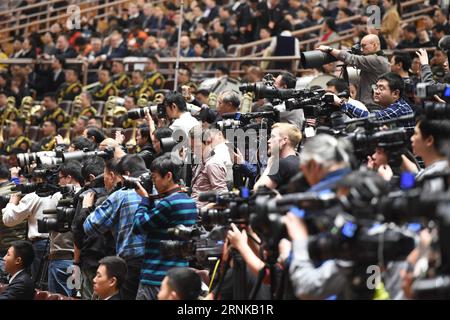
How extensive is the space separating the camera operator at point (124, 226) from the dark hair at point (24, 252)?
29.4 inches

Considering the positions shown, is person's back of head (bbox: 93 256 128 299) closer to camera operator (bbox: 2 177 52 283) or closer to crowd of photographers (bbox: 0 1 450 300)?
crowd of photographers (bbox: 0 1 450 300)

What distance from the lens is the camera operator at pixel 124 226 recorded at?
6.93m

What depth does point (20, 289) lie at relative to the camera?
746 cm

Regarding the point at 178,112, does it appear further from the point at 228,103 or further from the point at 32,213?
the point at 32,213

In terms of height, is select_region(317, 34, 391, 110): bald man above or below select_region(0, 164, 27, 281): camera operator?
above

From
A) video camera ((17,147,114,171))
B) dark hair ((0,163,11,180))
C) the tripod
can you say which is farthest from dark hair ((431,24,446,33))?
the tripod

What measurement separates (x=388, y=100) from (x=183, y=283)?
2544 mm

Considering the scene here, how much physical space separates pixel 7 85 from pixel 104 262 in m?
9.87

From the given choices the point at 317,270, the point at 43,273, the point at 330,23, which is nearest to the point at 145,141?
the point at 43,273

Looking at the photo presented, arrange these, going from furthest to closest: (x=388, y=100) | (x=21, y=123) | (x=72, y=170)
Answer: (x=21, y=123) → (x=72, y=170) → (x=388, y=100)

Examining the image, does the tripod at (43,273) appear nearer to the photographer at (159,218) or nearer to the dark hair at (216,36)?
the photographer at (159,218)

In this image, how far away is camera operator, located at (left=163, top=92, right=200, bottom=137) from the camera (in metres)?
8.59

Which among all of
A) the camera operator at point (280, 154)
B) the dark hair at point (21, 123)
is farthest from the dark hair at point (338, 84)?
the dark hair at point (21, 123)

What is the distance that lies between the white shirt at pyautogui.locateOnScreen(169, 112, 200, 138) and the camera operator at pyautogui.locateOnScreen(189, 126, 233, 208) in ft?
1.56
